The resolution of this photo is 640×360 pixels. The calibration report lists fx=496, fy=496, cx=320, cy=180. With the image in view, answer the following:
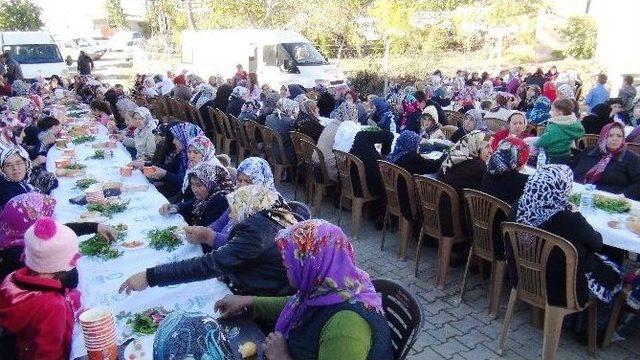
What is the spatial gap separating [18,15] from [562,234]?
32016mm

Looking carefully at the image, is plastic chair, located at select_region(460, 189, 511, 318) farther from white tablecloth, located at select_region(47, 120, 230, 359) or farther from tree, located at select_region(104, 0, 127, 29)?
tree, located at select_region(104, 0, 127, 29)

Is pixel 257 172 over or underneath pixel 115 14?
underneath

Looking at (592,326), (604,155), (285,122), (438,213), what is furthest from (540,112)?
(592,326)

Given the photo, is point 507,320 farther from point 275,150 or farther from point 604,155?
point 275,150

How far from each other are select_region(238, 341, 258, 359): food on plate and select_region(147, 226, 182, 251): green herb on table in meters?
1.31

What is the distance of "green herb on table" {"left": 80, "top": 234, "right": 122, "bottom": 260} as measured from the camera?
3.25 meters

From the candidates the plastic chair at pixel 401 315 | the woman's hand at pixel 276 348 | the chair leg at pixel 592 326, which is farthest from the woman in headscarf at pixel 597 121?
the woman's hand at pixel 276 348

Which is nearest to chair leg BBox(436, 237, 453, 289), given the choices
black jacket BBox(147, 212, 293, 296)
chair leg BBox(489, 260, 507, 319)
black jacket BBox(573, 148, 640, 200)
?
chair leg BBox(489, 260, 507, 319)

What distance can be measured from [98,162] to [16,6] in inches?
1096

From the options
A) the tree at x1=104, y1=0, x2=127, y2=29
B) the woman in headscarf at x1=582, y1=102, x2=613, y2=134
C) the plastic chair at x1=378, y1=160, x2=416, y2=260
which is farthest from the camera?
the tree at x1=104, y1=0, x2=127, y2=29

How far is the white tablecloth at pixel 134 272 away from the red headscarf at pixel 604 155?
4.26 meters

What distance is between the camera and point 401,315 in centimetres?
243

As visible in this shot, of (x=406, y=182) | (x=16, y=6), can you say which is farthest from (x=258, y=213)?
(x=16, y=6)

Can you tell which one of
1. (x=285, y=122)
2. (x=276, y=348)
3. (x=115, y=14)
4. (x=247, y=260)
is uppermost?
(x=115, y=14)
